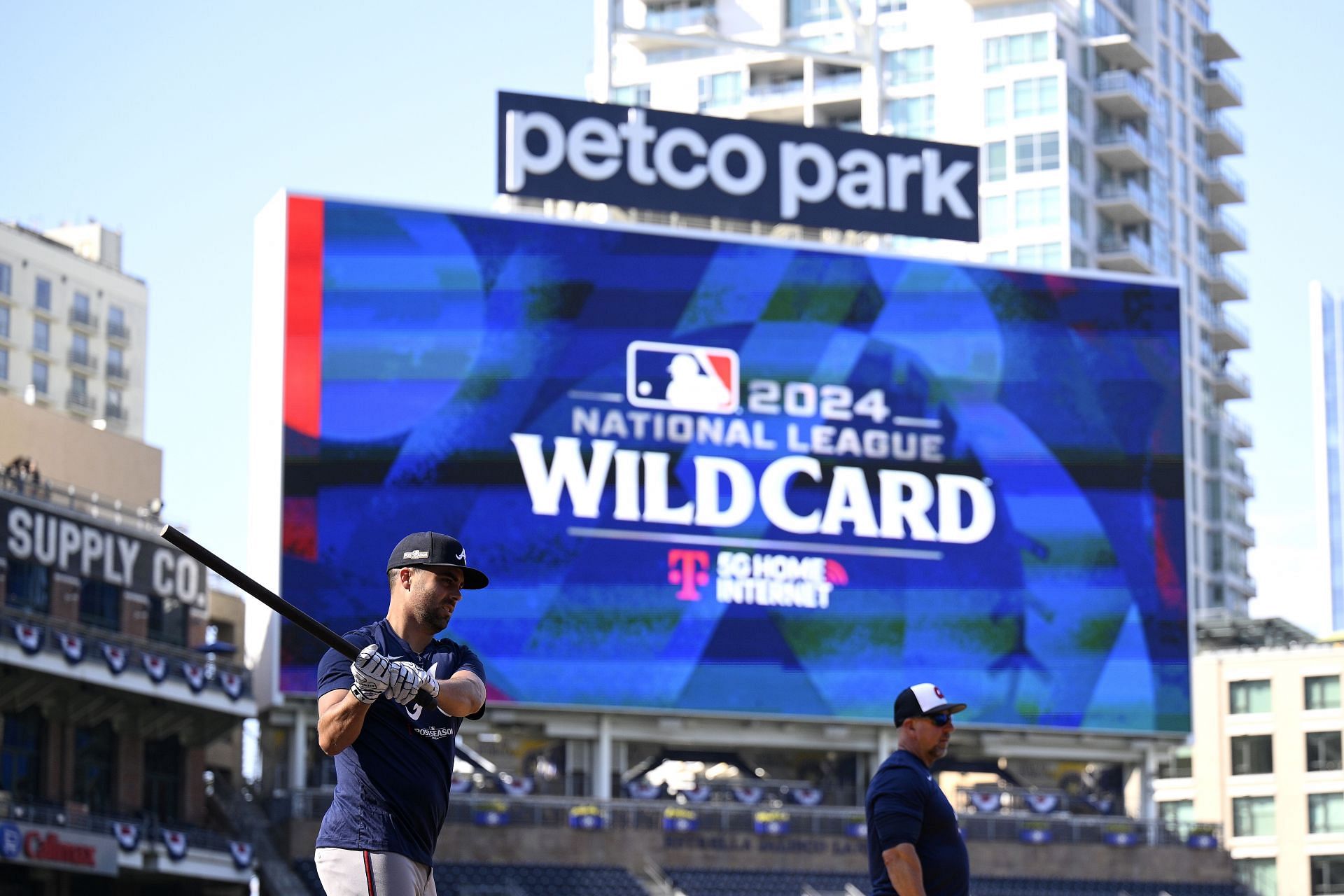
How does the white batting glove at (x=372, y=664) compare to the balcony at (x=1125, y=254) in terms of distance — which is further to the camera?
the balcony at (x=1125, y=254)

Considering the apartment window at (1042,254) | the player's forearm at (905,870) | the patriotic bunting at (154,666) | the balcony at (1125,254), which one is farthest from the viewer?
the balcony at (1125,254)

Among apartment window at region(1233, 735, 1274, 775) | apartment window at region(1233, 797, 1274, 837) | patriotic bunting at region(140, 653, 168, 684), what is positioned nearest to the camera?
patriotic bunting at region(140, 653, 168, 684)

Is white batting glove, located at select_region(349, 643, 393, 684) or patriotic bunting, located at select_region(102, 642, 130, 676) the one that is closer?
white batting glove, located at select_region(349, 643, 393, 684)

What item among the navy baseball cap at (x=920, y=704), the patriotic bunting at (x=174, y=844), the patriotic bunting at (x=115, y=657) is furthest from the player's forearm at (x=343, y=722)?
the patriotic bunting at (x=174, y=844)

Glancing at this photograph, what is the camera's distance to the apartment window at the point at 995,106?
114 meters

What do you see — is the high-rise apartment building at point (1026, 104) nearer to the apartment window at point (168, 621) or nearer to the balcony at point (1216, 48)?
the balcony at point (1216, 48)

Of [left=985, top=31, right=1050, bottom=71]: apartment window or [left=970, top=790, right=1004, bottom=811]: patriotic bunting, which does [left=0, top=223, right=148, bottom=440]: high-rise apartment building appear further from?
[left=970, top=790, right=1004, bottom=811]: patriotic bunting

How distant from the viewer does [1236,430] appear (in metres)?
124

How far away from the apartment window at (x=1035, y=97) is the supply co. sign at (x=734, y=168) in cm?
4703

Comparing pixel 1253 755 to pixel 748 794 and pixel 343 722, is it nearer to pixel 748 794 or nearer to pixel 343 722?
pixel 748 794

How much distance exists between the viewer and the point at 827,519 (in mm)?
62094

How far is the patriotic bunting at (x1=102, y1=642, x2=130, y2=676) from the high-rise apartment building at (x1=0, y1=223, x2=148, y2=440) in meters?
51.0

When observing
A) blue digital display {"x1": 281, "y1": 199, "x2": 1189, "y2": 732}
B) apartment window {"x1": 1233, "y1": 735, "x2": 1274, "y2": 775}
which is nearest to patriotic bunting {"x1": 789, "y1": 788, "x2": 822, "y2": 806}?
blue digital display {"x1": 281, "y1": 199, "x2": 1189, "y2": 732}

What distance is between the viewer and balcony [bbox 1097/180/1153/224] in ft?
377
